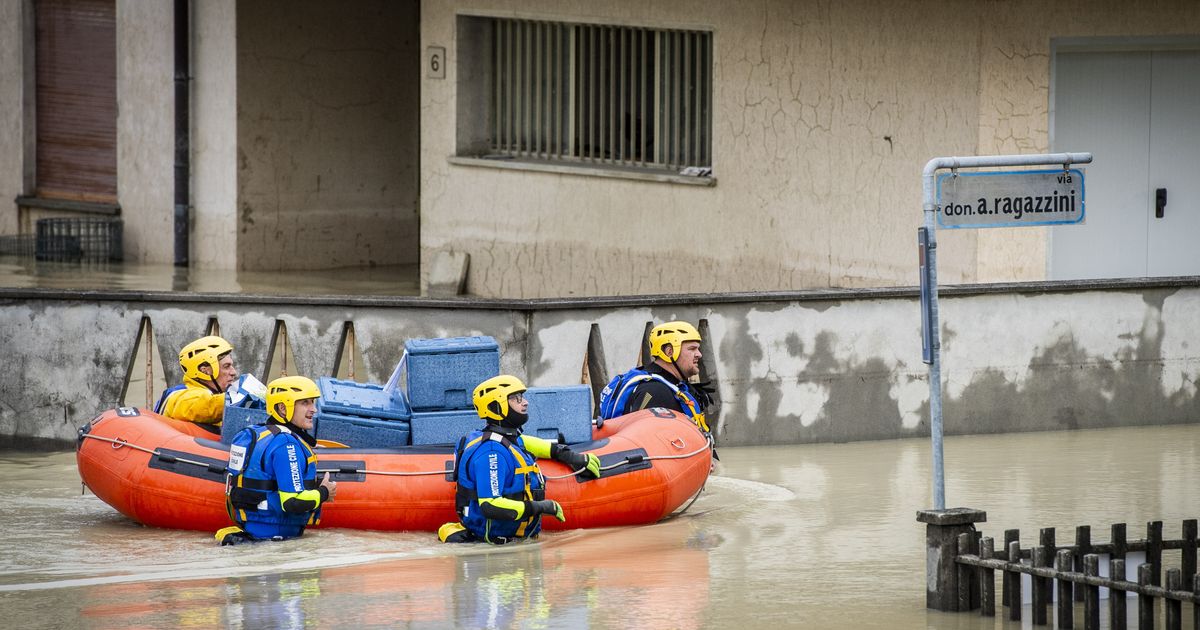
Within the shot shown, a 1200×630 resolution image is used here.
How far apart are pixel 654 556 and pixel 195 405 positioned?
3.29 metres

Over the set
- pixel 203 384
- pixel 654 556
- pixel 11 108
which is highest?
pixel 11 108

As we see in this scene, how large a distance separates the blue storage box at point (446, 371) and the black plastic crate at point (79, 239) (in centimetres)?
1278

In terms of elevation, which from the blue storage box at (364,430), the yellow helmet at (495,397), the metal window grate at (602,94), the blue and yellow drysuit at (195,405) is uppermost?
the metal window grate at (602,94)

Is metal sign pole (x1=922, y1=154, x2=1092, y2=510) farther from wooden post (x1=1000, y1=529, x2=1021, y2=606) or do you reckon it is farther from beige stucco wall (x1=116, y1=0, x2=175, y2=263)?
beige stucco wall (x1=116, y1=0, x2=175, y2=263)

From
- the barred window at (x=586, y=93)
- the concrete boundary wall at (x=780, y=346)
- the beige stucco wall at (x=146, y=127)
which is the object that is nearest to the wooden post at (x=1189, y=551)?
the concrete boundary wall at (x=780, y=346)

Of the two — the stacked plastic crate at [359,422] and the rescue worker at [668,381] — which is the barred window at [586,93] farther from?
the stacked plastic crate at [359,422]

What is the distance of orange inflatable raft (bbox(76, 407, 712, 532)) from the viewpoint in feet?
36.2

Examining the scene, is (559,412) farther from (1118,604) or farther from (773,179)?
(773,179)

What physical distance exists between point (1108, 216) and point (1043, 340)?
2.71 metres

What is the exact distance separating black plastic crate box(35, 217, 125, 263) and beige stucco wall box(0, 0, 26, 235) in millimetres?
1491

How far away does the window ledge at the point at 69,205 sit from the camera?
23.8 metres

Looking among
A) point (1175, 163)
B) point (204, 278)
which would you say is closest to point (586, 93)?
point (204, 278)

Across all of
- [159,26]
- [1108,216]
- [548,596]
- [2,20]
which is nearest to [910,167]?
[1108,216]

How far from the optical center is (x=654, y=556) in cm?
1045
